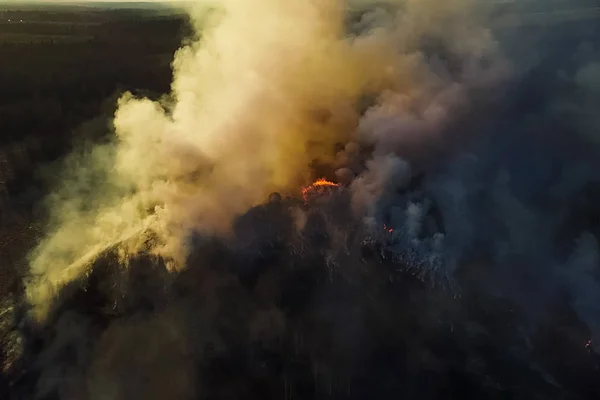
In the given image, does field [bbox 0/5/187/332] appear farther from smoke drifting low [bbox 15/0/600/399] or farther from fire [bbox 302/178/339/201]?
fire [bbox 302/178/339/201]

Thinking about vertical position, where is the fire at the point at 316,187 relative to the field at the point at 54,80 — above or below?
above

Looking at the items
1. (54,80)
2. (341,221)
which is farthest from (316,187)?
(54,80)

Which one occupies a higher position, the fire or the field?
the fire

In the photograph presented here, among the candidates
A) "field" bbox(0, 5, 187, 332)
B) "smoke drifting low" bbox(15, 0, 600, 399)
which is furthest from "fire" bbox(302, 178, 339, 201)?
"field" bbox(0, 5, 187, 332)

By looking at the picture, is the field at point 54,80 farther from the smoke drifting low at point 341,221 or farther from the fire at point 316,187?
the fire at point 316,187

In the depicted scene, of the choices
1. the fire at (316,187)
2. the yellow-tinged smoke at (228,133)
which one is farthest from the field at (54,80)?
the fire at (316,187)

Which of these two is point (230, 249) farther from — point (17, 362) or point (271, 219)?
point (17, 362)
